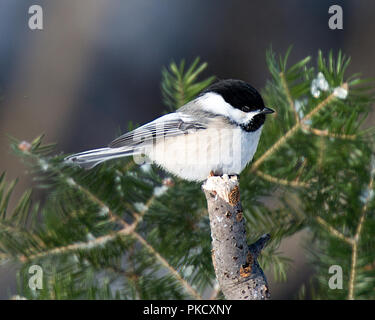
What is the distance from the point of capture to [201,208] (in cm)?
66

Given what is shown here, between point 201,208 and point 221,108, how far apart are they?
17 cm

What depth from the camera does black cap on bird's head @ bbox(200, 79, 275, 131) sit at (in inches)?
26.3

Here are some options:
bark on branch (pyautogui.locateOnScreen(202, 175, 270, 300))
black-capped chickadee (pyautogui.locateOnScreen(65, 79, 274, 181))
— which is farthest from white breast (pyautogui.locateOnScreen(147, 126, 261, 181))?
bark on branch (pyautogui.locateOnScreen(202, 175, 270, 300))

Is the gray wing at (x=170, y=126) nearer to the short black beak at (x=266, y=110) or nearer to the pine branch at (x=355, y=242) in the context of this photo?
the short black beak at (x=266, y=110)

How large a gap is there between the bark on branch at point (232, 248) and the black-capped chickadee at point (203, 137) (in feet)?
0.42

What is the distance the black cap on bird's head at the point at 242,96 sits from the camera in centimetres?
67

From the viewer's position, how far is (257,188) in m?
0.67

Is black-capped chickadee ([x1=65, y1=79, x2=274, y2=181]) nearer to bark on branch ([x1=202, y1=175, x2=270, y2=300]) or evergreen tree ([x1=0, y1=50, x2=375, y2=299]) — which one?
evergreen tree ([x1=0, y1=50, x2=375, y2=299])
